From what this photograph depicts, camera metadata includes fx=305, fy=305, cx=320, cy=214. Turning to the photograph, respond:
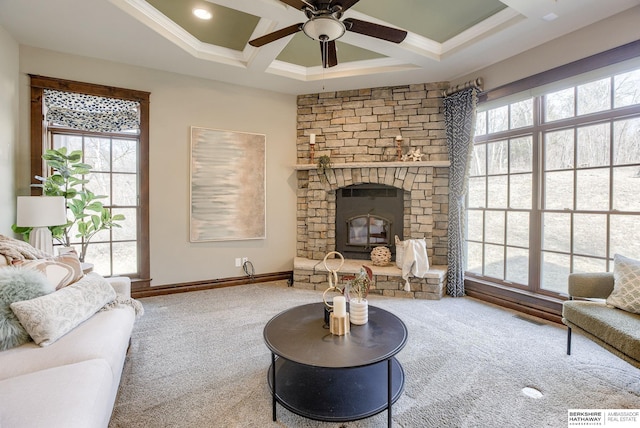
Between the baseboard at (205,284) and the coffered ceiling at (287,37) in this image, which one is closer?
the coffered ceiling at (287,37)

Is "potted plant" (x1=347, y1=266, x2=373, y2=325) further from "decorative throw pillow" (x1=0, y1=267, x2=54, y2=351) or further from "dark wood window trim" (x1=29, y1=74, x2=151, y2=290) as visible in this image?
"dark wood window trim" (x1=29, y1=74, x2=151, y2=290)

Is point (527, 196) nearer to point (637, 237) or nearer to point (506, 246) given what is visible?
point (506, 246)

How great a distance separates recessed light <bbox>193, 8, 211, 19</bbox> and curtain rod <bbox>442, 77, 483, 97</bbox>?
301 cm

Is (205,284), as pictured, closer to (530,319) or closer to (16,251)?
(16,251)

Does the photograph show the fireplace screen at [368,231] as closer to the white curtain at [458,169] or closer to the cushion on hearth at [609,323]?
the white curtain at [458,169]

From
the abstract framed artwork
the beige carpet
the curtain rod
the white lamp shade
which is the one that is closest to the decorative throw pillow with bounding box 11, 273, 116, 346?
the beige carpet

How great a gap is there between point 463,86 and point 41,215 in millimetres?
4772

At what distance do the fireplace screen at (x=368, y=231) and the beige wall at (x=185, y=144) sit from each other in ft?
3.24

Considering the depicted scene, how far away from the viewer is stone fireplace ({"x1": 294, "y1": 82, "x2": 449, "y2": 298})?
4.25 m

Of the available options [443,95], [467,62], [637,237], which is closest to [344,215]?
[443,95]

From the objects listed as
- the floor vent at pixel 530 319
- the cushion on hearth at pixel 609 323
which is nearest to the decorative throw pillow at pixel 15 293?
the cushion on hearth at pixel 609 323

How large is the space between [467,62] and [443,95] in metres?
0.53

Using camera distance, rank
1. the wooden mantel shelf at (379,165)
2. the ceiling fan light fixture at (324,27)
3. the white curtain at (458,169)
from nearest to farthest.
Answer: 1. the ceiling fan light fixture at (324,27)
2. the white curtain at (458,169)
3. the wooden mantel shelf at (379,165)

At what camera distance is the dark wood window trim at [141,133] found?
10.9 feet
